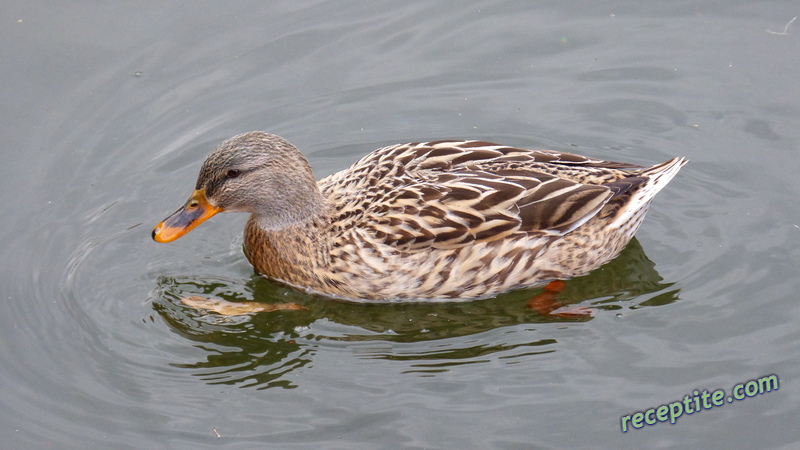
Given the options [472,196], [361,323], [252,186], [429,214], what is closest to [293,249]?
[252,186]

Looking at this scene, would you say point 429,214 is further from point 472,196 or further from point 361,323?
point 361,323

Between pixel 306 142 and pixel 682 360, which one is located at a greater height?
pixel 306 142

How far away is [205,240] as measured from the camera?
9.80 meters

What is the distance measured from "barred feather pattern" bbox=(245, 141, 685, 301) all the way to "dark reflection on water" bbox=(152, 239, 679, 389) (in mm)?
159

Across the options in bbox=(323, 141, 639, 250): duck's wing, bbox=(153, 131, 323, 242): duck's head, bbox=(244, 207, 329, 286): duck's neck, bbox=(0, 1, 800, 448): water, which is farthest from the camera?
bbox=(244, 207, 329, 286): duck's neck

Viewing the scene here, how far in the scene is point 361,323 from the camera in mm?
8758

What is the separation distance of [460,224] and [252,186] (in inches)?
74.2

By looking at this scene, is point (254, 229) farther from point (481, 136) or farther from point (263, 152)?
point (481, 136)

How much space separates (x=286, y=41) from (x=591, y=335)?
5.42m

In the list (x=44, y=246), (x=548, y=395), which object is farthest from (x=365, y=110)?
(x=548, y=395)

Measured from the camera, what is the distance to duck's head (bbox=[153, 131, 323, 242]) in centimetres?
876

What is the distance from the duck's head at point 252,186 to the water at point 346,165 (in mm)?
664

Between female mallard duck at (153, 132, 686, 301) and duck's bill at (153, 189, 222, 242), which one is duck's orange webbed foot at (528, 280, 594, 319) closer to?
female mallard duck at (153, 132, 686, 301)

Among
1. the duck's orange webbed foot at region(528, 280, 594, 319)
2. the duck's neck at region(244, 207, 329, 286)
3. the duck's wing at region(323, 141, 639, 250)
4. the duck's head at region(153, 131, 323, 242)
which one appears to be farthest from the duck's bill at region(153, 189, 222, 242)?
the duck's orange webbed foot at region(528, 280, 594, 319)
